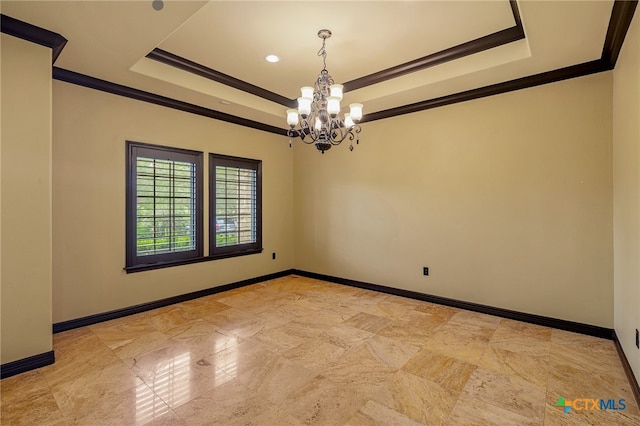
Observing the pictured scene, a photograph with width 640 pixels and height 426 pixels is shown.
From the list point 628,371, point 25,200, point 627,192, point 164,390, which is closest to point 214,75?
point 25,200

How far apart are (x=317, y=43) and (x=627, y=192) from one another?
3028 mm

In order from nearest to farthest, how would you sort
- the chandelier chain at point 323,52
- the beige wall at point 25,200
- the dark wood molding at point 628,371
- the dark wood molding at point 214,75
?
1. the dark wood molding at point 628,371
2. the beige wall at point 25,200
3. the chandelier chain at point 323,52
4. the dark wood molding at point 214,75

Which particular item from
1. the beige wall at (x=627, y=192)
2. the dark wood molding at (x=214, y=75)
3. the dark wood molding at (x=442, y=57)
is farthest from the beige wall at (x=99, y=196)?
the beige wall at (x=627, y=192)

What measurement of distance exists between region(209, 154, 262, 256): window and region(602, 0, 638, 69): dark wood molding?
4539mm

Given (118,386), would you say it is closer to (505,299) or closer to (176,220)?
(176,220)

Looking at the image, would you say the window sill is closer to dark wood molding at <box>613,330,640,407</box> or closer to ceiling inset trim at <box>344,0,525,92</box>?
ceiling inset trim at <box>344,0,525,92</box>

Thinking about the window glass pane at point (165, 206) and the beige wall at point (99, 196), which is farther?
the window glass pane at point (165, 206)

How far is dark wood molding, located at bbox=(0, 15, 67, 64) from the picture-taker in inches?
94.9

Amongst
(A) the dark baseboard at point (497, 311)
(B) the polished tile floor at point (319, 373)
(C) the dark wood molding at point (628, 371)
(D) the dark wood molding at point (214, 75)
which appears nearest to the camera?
(B) the polished tile floor at point (319, 373)

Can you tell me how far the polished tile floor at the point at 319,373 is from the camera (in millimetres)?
2100

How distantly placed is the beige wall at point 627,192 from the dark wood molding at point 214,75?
3.77 meters

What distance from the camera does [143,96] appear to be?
393cm

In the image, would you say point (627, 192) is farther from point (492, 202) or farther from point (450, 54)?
point (450, 54)

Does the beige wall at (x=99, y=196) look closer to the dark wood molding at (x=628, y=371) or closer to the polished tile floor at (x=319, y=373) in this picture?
the polished tile floor at (x=319, y=373)
